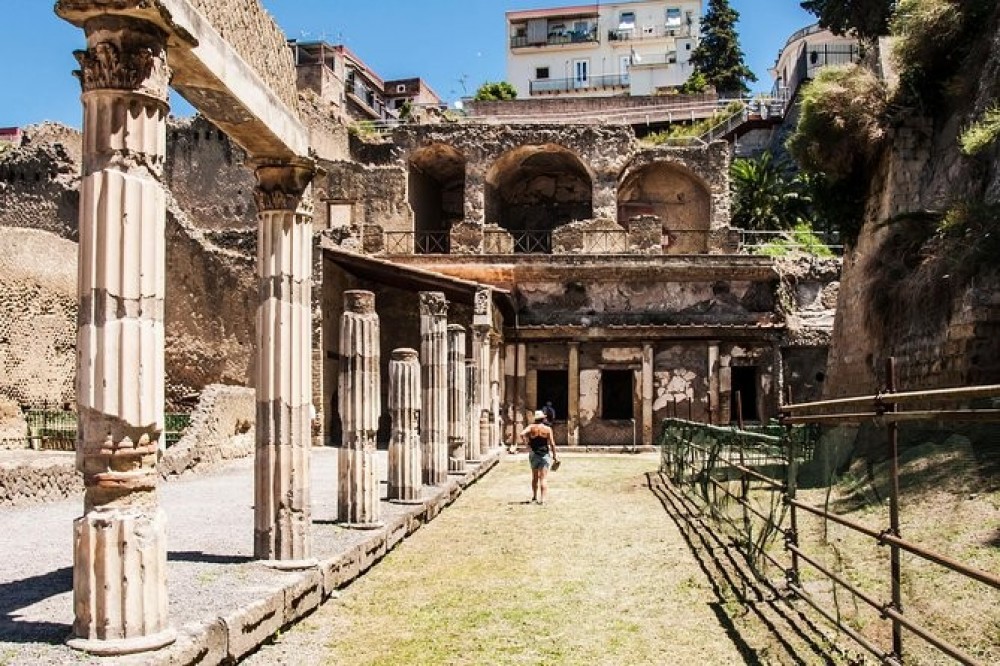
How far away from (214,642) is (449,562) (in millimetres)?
4000

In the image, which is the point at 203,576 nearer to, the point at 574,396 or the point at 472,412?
the point at 472,412

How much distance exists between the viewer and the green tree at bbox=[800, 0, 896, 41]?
75.3 feet

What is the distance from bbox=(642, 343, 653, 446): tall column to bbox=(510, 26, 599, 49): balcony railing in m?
40.7

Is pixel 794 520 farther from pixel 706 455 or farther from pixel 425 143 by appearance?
pixel 425 143

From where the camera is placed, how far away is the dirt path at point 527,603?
19.4 ft

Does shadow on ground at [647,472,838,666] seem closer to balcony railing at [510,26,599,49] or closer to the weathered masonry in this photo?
the weathered masonry

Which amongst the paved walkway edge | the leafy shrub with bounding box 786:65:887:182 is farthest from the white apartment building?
the paved walkway edge

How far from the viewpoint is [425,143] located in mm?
30219

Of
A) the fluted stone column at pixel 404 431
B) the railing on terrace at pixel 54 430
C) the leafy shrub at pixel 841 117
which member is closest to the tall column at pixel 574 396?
the leafy shrub at pixel 841 117

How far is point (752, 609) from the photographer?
711 cm

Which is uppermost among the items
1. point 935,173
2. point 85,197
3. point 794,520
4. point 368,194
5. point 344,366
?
point 368,194

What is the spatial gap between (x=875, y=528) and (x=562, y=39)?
189 ft

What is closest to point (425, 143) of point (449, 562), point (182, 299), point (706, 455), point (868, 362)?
point (182, 299)

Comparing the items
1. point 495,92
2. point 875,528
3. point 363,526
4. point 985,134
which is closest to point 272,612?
point 363,526
